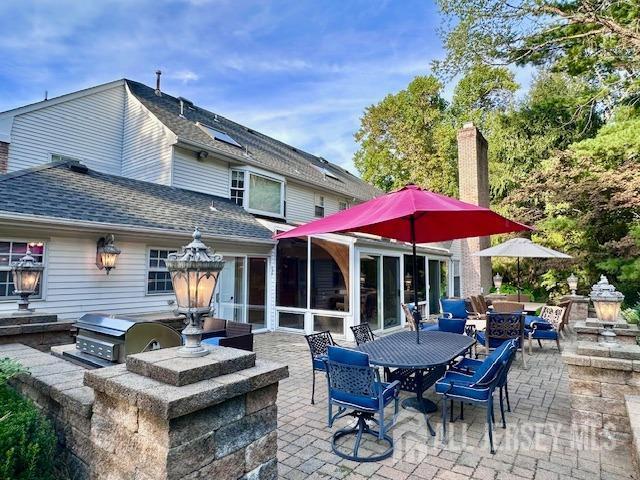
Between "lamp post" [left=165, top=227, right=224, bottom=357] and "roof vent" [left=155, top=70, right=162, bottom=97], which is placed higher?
"roof vent" [left=155, top=70, right=162, bottom=97]

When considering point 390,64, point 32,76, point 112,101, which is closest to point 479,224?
point 390,64

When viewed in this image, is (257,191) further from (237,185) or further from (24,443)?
(24,443)

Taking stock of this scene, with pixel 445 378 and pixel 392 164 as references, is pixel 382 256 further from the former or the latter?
pixel 392 164

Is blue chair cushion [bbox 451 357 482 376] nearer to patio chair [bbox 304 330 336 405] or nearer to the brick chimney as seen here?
patio chair [bbox 304 330 336 405]

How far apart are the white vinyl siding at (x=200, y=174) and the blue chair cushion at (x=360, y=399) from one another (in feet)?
28.9

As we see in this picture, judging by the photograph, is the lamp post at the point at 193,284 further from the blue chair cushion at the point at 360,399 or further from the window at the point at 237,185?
the window at the point at 237,185

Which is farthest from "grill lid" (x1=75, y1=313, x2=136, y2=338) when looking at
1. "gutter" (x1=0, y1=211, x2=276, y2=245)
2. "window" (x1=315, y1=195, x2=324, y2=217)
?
"window" (x1=315, y1=195, x2=324, y2=217)

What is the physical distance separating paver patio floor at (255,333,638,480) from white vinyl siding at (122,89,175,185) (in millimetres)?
8352

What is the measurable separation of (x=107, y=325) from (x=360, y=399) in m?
2.29

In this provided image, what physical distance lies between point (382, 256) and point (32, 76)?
1246cm

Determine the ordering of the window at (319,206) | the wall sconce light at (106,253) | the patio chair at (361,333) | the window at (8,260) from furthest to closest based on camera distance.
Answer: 1. the window at (319,206)
2. the wall sconce light at (106,253)
3. the window at (8,260)
4. the patio chair at (361,333)

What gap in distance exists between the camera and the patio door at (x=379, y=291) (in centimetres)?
945

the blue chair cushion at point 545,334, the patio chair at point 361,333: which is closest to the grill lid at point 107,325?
the patio chair at point 361,333

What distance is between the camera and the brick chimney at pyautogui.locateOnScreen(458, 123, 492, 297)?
Answer: 45.6 ft
